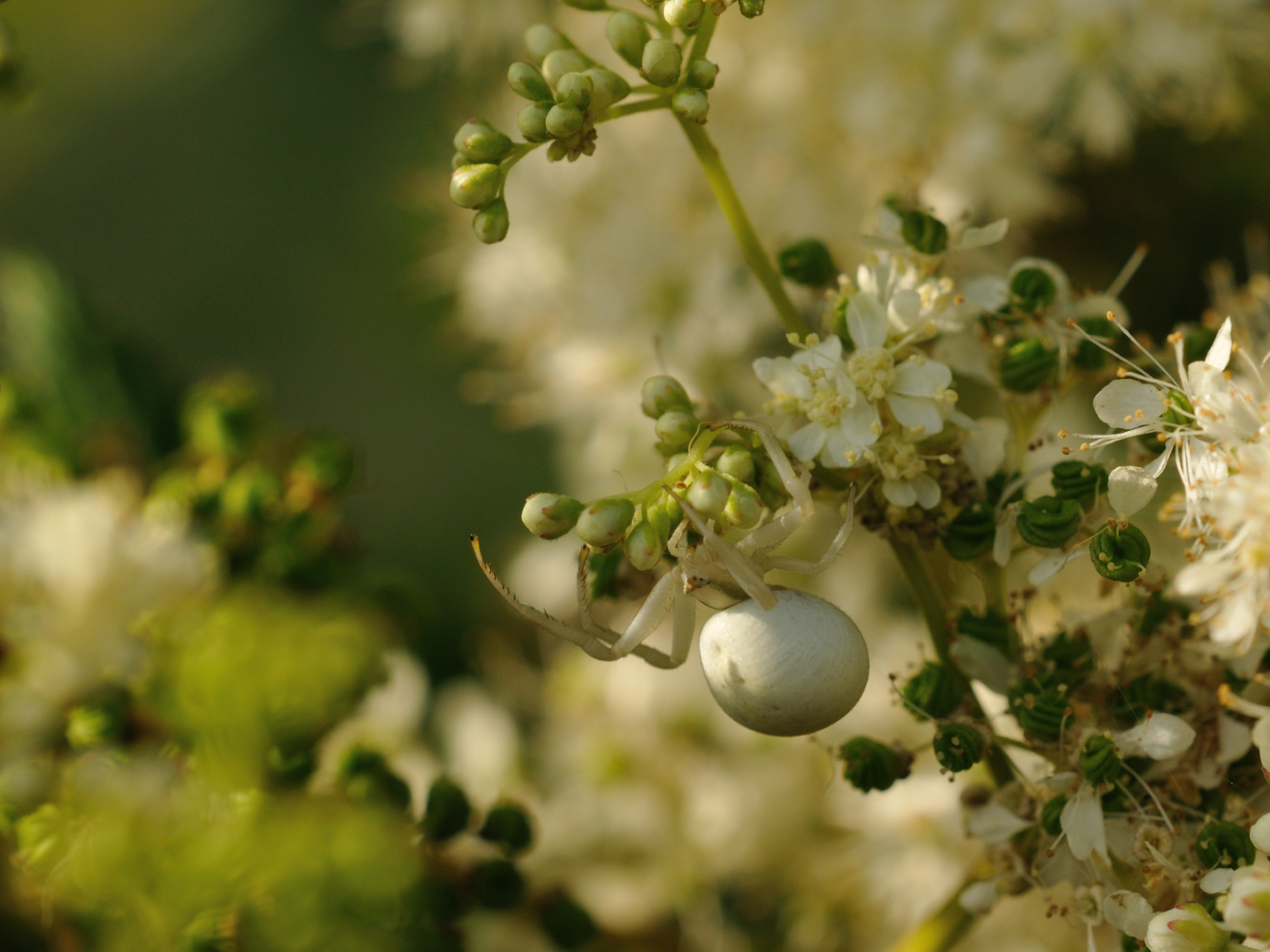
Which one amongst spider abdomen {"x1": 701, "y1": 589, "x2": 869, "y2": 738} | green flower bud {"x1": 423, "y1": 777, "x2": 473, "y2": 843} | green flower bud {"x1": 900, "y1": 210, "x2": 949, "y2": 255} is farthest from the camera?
green flower bud {"x1": 423, "y1": 777, "x2": 473, "y2": 843}

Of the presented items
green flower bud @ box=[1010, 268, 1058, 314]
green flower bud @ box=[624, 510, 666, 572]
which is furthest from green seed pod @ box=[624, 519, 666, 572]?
green flower bud @ box=[1010, 268, 1058, 314]

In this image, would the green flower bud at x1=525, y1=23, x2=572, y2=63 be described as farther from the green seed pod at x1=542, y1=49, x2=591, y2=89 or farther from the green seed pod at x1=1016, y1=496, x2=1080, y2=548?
the green seed pod at x1=1016, y1=496, x2=1080, y2=548

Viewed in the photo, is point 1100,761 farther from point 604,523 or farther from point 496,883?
point 496,883

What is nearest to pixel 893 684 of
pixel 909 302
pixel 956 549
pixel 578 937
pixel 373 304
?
pixel 956 549

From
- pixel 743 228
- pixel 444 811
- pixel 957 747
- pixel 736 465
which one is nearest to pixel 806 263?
pixel 743 228

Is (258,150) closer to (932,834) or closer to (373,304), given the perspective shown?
(373,304)

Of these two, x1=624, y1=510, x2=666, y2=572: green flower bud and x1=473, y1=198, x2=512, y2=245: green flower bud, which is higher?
x1=473, y1=198, x2=512, y2=245: green flower bud

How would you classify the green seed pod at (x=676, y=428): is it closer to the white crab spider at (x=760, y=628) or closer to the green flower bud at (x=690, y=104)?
the white crab spider at (x=760, y=628)
